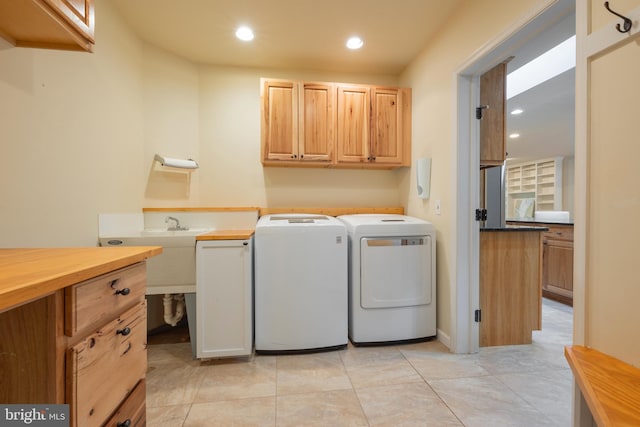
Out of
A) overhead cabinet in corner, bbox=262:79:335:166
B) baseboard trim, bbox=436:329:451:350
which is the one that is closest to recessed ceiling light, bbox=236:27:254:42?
overhead cabinet in corner, bbox=262:79:335:166

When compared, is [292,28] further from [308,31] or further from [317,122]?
[317,122]

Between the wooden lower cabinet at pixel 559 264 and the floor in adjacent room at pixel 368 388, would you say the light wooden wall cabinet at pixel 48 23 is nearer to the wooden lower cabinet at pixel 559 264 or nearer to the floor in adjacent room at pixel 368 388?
the floor in adjacent room at pixel 368 388

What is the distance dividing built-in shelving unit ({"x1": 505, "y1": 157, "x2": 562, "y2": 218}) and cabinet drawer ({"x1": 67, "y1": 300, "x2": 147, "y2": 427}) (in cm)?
638

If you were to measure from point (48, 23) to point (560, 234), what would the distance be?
4525 millimetres

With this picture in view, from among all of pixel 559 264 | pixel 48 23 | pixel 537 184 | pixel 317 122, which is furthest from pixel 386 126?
pixel 537 184

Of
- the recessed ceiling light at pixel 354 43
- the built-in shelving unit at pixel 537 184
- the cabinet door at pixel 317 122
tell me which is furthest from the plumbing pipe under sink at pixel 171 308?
the built-in shelving unit at pixel 537 184

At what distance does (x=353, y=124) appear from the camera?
96.2 inches

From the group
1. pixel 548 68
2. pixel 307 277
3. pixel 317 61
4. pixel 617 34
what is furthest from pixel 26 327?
A: pixel 548 68

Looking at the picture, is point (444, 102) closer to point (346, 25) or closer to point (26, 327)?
point (346, 25)

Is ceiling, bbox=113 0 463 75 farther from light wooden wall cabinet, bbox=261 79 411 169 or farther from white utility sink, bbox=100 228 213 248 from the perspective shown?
white utility sink, bbox=100 228 213 248

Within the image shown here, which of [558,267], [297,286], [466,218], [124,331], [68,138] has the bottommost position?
[558,267]

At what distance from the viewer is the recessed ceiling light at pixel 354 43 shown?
2.21m

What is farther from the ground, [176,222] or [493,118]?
[493,118]

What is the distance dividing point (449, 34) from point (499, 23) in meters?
0.54
